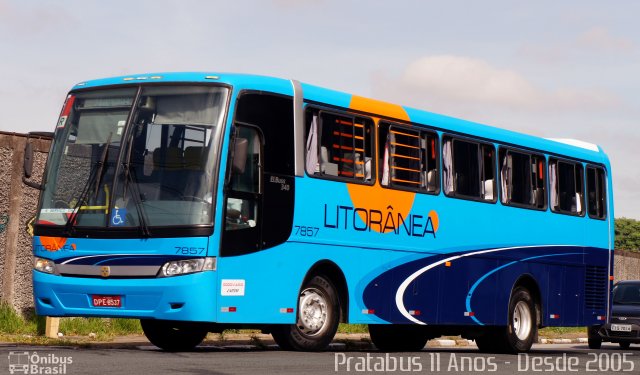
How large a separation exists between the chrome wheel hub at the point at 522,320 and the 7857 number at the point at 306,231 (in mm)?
5976

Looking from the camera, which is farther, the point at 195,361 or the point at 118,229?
the point at 118,229

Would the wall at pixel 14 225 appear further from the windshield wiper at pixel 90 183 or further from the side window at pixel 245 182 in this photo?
the side window at pixel 245 182

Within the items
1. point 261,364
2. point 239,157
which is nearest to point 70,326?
point 239,157

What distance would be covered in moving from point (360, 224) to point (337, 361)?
3007mm

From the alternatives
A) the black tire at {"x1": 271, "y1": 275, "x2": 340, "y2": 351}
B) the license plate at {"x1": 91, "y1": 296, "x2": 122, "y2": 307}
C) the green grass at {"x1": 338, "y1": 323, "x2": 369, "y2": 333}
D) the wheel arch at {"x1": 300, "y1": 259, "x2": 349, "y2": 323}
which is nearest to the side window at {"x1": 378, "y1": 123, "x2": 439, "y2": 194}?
the wheel arch at {"x1": 300, "y1": 259, "x2": 349, "y2": 323}

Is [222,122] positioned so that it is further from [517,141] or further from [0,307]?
[517,141]

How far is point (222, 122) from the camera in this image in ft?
47.9

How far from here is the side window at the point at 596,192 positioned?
22688 mm

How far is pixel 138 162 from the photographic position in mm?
14578

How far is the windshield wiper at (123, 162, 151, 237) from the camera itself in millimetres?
14320

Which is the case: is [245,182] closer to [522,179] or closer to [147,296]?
[147,296]

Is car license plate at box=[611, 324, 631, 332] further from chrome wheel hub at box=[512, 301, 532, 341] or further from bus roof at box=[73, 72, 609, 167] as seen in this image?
chrome wheel hub at box=[512, 301, 532, 341]

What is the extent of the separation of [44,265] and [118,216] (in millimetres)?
1263

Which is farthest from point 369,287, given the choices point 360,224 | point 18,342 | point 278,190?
point 18,342
